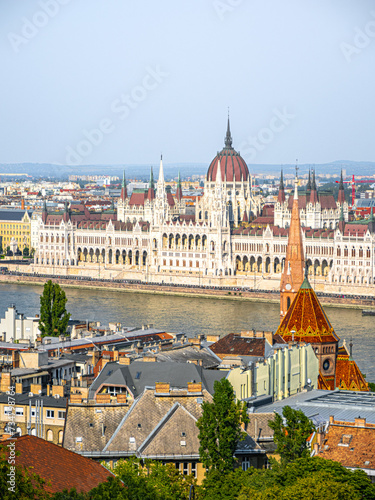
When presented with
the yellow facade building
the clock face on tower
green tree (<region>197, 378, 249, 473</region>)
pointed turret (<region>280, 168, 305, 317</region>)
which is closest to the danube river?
pointed turret (<region>280, 168, 305, 317</region>)

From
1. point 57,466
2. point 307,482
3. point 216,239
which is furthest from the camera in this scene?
Result: point 216,239

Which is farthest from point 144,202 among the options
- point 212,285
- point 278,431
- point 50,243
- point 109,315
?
point 278,431

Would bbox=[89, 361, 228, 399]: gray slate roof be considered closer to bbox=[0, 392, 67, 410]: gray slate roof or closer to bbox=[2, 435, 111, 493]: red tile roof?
bbox=[0, 392, 67, 410]: gray slate roof

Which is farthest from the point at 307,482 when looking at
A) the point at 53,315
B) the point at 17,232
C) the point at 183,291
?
the point at 17,232

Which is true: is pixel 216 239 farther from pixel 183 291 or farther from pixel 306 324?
pixel 306 324

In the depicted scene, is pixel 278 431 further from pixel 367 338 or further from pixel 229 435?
pixel 367 338

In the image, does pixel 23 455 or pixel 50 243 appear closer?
pixel 23 455
